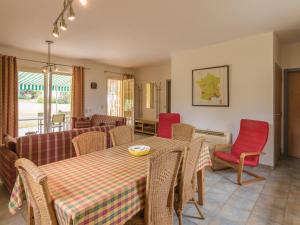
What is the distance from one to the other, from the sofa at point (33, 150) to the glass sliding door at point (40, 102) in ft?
8.89

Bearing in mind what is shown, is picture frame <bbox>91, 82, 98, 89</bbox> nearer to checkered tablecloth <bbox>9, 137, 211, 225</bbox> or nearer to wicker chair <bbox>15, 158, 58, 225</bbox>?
checkered tablecloth <bbox>9, 137, 211, 225</bbox>

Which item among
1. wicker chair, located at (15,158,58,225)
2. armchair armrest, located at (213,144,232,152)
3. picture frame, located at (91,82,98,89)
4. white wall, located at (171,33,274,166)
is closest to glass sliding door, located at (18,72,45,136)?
picture frame, located at (91,82,98,89)

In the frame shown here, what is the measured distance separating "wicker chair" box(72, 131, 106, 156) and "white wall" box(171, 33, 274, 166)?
2836 millimetres

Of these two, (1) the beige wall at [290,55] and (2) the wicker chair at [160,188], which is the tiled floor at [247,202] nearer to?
(2) the wicker chair at [160,188]

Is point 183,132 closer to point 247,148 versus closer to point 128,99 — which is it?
point 247,148

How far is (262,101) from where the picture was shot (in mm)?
3533

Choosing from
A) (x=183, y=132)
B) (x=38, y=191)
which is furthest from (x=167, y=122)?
(x=38, y=191)

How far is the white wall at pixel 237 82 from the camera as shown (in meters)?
3.49

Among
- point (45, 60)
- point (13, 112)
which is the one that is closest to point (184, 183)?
point (13, 112)

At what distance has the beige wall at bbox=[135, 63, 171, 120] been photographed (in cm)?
652

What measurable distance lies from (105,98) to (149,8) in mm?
4520

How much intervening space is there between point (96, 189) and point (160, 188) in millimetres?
482

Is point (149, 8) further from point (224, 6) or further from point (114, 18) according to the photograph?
point (224, 6)

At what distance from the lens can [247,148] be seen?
3.28 metres
